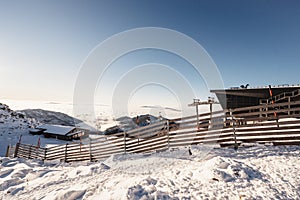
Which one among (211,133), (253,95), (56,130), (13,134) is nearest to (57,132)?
(56,130)

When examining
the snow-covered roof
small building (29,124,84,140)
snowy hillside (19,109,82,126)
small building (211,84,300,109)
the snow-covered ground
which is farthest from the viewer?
snowy hillside (19,109,82,126)

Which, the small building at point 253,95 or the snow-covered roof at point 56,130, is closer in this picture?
the small building at point 253,95

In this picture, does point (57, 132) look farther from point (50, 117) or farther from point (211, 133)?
point (211, 133)

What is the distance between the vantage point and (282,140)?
288 inches

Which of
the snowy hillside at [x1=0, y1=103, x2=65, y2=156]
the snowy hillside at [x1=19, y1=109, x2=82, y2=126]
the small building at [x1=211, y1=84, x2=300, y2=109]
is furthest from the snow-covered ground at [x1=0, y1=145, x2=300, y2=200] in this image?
the snowy hillside at [x1=19, y1=109, x2=82, y2=126]

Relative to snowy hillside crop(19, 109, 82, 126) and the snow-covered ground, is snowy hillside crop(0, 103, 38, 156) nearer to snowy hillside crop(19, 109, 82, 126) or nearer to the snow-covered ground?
snowy hillside crop(19, 109, 82, 126)

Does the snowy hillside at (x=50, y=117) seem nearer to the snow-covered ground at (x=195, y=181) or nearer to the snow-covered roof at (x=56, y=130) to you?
the snow-covered roof at (x=56, y=130)

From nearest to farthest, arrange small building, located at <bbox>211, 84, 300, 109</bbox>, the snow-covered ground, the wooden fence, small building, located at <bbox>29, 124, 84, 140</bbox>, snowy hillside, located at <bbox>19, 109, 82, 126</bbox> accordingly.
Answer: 1. the snow-covered ground
2. the wooden fence
3. small building, located at <bbox>211, 84, 300, 109</bbox>
4. small building, located at <bbox>29, 124, 84, 140</bbox>
5. snowy hillside, located at <bbox>19, 109, 82, 126</bbox>

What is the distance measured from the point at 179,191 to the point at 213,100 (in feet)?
70.1

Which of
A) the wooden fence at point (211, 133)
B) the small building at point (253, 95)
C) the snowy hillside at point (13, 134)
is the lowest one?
the snowy hillside at point (13, 134)

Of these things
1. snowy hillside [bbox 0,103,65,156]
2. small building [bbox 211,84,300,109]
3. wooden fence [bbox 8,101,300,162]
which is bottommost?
snowy hillside [bbox 0,103,65,156]

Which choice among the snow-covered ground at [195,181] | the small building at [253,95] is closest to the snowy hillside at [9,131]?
the snow-covered ground at [195,181]

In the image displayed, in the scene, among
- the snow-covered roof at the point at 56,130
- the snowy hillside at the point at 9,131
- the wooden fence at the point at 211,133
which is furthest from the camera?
the snow-covered roof at the point at 56,130

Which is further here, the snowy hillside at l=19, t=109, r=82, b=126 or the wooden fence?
the snowy hillside at l=19, t=109, r=82, b=126
